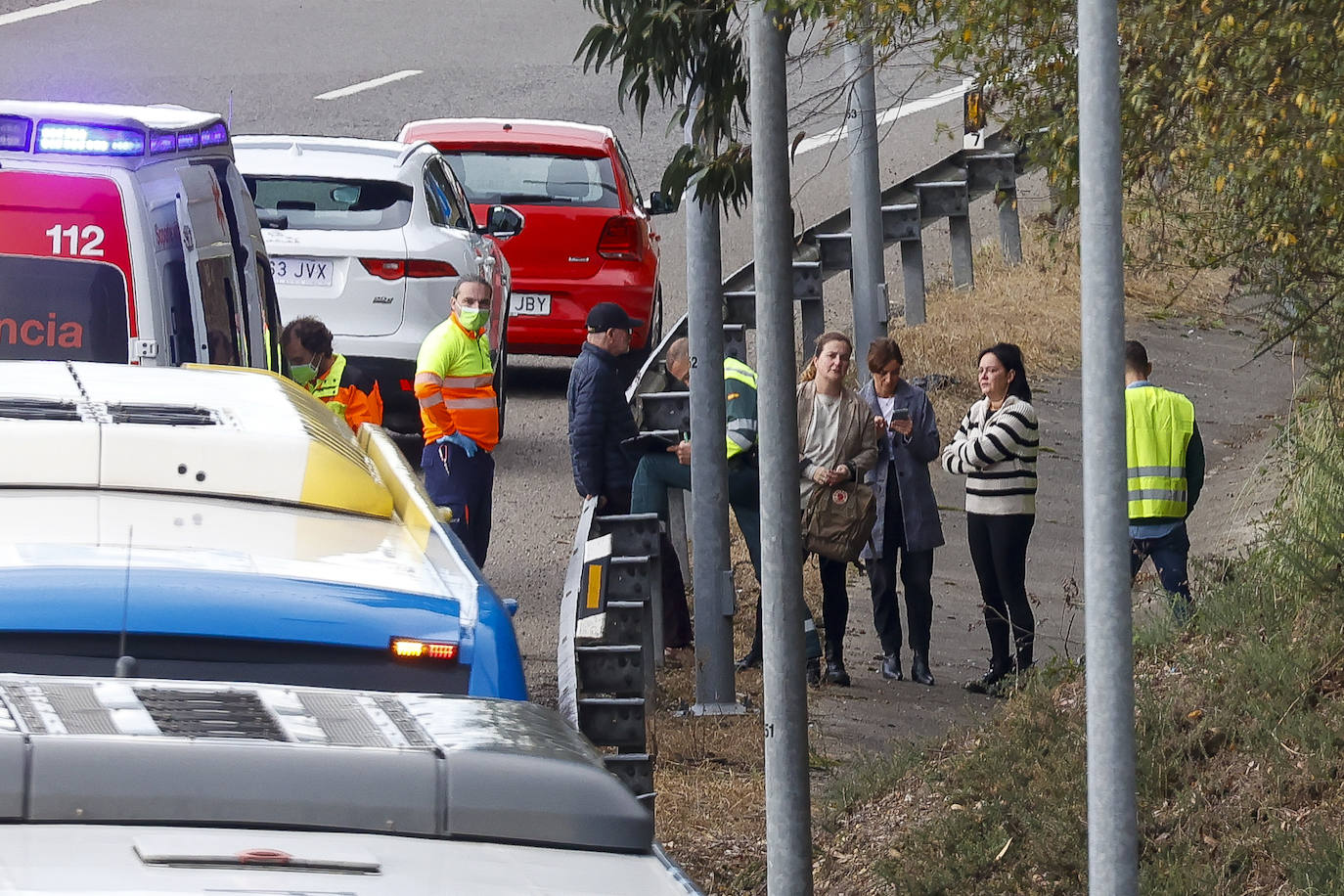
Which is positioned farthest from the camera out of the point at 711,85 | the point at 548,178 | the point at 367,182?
the point at 548,178

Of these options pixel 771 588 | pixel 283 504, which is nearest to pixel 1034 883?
pixel 771 588

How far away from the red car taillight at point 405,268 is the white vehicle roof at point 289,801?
31.0 ft

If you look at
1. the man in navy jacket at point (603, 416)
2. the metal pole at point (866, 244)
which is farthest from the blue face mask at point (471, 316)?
the metal pole at point (866, 244)

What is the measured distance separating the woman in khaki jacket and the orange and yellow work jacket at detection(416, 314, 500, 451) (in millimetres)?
1621

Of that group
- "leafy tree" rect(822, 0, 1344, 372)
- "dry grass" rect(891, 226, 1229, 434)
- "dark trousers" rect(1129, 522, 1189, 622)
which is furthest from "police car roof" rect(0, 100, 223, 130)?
"dry grass" rect(891, 226, 1229, 434)

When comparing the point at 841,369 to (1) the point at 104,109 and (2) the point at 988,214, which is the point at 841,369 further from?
(2) the point at 988,214

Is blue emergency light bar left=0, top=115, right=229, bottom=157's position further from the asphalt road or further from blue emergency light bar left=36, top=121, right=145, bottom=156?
the asphalt road

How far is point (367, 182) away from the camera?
12656mm

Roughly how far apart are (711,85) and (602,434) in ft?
→ 11.2

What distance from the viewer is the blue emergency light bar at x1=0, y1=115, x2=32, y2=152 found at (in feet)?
25.8

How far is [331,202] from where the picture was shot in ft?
41.4

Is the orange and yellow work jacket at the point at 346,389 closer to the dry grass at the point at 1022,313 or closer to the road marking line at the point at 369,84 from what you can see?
the dry grass at the point at 1022,313

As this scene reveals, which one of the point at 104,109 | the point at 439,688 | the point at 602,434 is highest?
the point at 104,109

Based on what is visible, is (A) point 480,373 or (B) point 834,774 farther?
(A) point 480,373
